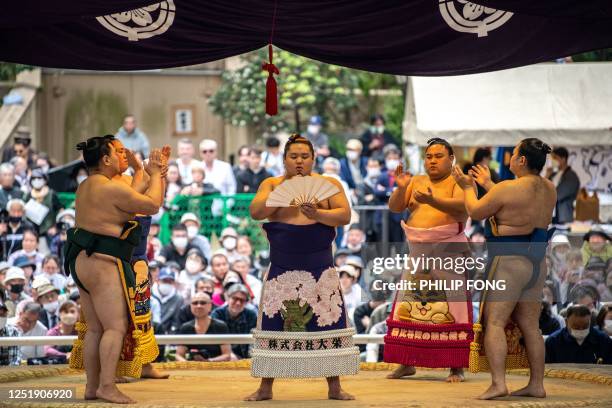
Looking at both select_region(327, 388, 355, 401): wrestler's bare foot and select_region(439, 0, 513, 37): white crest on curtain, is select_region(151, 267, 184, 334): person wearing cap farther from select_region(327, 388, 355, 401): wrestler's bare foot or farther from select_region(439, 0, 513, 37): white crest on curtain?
select_region(439, 0, 513, 37): white crest on curtain

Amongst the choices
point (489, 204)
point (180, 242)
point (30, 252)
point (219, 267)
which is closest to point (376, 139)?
point (180, 242)

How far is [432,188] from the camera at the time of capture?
6.22 m

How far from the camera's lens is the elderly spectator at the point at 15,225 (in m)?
9.03

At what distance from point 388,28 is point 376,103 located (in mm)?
8479

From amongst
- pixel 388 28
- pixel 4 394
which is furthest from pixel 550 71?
pixel 4 394

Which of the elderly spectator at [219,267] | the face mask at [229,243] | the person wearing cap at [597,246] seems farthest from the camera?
the face mask at [229,243]

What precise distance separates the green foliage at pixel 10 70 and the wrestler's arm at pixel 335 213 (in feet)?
28.0

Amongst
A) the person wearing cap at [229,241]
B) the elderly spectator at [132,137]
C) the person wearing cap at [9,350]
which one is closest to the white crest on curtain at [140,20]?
Result: the person wearing cap at [9,350]

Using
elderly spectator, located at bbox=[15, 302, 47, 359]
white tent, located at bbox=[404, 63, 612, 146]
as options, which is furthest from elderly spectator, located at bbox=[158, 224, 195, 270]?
white tent, located at bbox=[404, 63, 612, 146]

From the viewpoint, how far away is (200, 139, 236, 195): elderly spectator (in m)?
10.2

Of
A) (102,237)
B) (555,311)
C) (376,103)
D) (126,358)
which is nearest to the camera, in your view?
(102,237)

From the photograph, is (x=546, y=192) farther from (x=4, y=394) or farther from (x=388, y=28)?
(x=4, y=394)

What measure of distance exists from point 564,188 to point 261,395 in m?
4.61

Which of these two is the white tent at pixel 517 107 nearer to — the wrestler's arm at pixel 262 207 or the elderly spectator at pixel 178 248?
the elderly spectator at pixel 178 248
